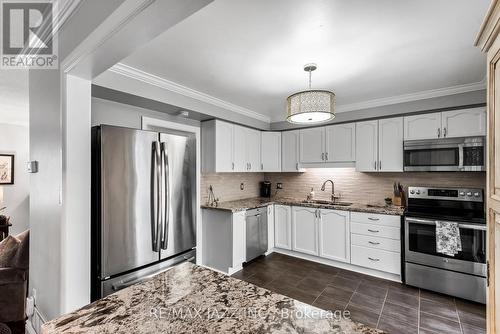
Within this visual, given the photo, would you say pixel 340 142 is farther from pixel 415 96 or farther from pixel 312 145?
pixel 415 96

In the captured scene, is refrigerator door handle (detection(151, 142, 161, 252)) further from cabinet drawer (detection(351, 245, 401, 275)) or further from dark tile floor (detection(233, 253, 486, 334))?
cabinet drawer (detection(351, 245, 401, 275))

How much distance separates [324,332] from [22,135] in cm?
661

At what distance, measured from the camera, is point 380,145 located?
11.5 ft

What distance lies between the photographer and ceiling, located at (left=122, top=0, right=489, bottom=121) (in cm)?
157

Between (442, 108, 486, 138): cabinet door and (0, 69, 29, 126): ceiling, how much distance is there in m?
5.00

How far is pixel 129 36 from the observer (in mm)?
1232

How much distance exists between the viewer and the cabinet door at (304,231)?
12.5 ft

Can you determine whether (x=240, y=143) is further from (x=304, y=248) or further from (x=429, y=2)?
(x=429, y=2)

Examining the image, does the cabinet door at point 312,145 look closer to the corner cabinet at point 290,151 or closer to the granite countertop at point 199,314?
the corner cabinet at point 290,151

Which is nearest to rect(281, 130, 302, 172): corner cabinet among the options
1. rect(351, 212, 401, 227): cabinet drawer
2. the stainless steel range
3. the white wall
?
rect(351, 212, 401, 227): cabinet drawer

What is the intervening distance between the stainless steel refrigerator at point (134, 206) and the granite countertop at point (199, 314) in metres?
1.06

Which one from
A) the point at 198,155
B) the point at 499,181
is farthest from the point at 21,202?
the point at 499,181

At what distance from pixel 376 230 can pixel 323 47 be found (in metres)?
2.53

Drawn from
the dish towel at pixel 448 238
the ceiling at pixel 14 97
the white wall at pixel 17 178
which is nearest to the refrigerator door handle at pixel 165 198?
the ceiling at pixel 14 97
